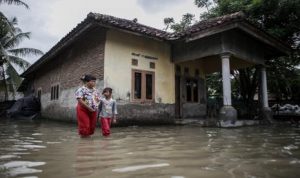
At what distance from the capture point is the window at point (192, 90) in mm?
13648

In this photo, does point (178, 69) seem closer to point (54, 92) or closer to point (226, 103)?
point (226, 103)

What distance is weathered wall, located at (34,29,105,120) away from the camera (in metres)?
11.0

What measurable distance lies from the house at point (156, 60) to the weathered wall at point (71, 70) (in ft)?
0.13

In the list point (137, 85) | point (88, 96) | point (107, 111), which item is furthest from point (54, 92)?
point (88, 96)

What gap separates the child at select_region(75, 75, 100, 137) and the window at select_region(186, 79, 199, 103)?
7672 millimetres

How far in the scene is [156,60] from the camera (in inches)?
472

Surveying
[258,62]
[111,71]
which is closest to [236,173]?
[111,71]

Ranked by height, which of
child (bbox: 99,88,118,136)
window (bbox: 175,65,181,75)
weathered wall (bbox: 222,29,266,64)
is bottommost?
child (bbox: 99,88,118,136)

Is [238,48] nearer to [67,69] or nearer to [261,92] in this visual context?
[261,92]

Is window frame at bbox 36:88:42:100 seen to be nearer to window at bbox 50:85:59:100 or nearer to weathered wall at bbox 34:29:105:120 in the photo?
weathered wall at bbox 34:29:105:120

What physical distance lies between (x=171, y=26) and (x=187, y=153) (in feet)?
58.0

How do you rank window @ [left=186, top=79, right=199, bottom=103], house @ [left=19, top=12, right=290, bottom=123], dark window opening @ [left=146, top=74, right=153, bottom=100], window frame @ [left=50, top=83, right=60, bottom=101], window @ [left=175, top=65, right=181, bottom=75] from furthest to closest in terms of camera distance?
window frame @ [left=50, top=83, right=60, bottom=101] → window @ [left=186, top=79, right=199, bottom=103] → window @ [left=175, top=65, right=181, bottom=75] → dark window opening @ [left=146, top=74, right=153, bottom=100] → house @ [left=19, top=12, right=290, bottom=123]

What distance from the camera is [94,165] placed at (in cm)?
315

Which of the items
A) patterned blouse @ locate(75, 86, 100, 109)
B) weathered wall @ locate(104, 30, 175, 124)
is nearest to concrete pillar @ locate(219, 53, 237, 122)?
weathered wall @ locate(104, 30, 175, 124)
